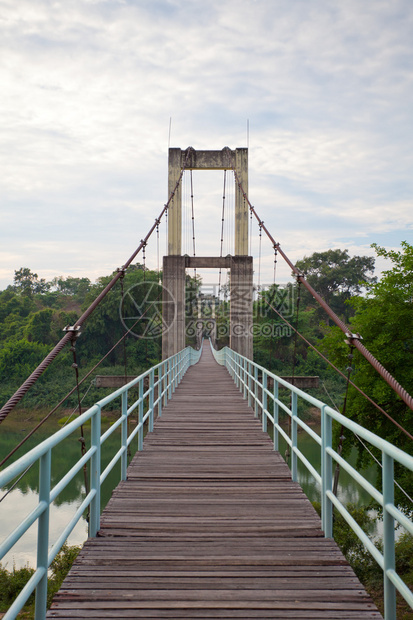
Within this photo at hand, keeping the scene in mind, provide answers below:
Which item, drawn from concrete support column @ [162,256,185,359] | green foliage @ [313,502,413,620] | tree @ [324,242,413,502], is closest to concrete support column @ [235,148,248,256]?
concrete support column @ [162,256,185,359]

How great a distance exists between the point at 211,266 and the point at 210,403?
305 inches

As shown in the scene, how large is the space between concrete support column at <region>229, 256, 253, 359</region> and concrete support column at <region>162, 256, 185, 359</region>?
174cm

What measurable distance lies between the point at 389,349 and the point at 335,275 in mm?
54858

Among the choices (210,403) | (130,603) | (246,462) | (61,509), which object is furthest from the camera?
(61,509)

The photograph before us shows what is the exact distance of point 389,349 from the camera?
14250 millimetres

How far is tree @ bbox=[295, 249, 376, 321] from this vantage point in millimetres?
66062

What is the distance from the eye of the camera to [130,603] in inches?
104

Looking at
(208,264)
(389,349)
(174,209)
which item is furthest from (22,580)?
(389,349)

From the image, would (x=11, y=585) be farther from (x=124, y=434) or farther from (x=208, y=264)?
(x=124, y=434)

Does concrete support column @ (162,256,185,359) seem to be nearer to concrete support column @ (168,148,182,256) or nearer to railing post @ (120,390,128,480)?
concrete support column @ (168,148,182,256)

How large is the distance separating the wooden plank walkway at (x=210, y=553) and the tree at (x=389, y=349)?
30.5ft

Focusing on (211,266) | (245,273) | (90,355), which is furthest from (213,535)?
(90,355)

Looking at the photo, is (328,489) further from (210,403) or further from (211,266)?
(211,266)

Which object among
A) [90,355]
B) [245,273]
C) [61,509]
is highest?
[245,273]
